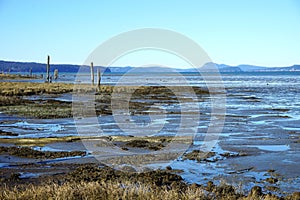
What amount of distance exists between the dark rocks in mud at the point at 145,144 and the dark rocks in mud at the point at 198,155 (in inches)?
55.0

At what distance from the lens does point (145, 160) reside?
12219 mm

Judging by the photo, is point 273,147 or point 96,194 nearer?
point 96,194

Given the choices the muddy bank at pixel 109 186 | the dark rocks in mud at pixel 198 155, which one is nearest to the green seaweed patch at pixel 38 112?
the dark rocks in mud at pixel 198 155

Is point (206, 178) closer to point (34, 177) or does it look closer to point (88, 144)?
point (34, 177)

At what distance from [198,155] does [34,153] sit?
17.9 feet

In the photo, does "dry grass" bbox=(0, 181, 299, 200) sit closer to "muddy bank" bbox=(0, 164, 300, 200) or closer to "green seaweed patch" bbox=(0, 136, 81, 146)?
"muddy bank" bbox=(0, 164, 300, 200)

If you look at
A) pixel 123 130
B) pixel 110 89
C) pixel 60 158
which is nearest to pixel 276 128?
pixel 123 130

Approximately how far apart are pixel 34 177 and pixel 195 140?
304 inches

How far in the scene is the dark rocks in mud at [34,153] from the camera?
1263 centimetres

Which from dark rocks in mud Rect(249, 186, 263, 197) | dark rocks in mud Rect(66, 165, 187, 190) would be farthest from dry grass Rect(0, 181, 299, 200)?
dark rocks in mud Rect(66, 165, 187, 190)

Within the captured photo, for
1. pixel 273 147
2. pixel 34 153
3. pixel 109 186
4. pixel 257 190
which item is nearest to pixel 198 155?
pixel 273 147

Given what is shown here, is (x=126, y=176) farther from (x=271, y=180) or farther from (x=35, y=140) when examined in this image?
(x=35, y=140)

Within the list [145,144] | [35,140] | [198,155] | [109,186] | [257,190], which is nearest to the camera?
[109,186]

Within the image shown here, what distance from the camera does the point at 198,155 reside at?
13.1m
